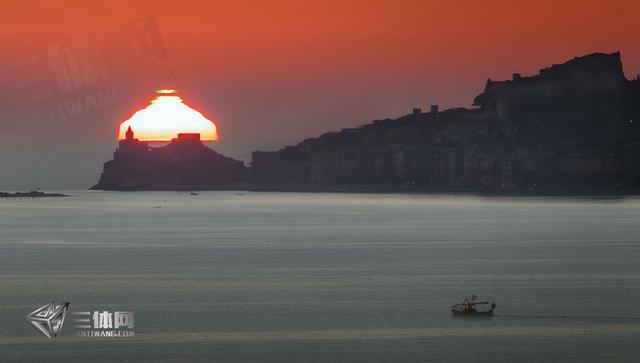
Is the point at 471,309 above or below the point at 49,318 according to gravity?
above

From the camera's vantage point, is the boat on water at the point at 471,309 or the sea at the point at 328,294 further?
the boat on water at the point at 471,309

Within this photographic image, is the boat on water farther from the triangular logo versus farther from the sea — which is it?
the triangular logo

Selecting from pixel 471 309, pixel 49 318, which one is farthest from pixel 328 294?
pixel 49 318

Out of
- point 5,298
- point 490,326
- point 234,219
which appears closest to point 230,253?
point 5,298

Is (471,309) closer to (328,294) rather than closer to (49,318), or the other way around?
(328,294)

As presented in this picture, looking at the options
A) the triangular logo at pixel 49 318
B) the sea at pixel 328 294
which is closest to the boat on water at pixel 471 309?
the sea at pixel 328 294

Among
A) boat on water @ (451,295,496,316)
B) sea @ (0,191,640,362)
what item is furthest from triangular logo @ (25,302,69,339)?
boat on water @ (451,295,496,316)

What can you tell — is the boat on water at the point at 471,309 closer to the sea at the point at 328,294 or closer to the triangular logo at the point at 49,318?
the sea at the point at 328,294

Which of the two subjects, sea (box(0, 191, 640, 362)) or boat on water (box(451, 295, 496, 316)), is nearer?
sea (box(0, 191, 640, 362))

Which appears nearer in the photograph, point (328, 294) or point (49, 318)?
point (49, 318)

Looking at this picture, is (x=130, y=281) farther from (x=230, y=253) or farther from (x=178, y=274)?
(x=230, y=253)
